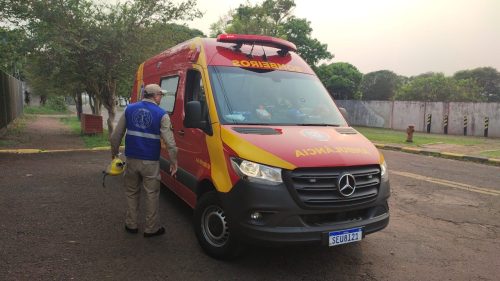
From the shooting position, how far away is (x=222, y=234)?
4035mm

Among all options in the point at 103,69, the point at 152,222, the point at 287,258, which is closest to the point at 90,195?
the point at 152,222

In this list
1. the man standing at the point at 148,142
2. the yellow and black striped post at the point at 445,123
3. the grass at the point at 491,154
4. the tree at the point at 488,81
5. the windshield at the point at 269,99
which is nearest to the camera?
the windshield at the point at 269,99

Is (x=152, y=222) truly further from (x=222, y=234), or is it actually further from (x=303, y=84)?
(x=303, y=84)

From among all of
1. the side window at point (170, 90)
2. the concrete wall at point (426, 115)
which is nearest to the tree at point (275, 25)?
the concrete wall at point (426, 115)

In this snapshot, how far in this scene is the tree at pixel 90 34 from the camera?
1164 cm

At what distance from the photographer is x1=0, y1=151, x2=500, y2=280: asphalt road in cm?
387

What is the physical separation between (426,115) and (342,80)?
24075mm

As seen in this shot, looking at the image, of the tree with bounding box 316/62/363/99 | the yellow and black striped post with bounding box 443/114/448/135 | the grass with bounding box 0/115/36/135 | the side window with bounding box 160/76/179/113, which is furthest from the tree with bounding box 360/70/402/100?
the side window with bounding box 160/76/179/113

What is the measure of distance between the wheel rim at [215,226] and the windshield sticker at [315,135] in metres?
1.19

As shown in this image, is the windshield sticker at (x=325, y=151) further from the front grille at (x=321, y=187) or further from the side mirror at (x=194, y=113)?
the side mirror at (x=194, y=113)

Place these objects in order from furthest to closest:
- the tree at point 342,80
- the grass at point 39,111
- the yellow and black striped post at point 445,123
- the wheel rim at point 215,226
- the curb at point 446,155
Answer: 1. the tree at point 342,80
2. the grass at point 39,111
3. the yellow and black striped post at point 445,123
4. the curb at point 446,155
5. the wheel rim at point 215,226

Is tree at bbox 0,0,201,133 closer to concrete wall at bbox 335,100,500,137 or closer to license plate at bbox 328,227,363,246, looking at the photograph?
license plate at bbox 328,227,363,246

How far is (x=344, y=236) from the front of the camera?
3717mm

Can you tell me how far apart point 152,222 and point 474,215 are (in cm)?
488
